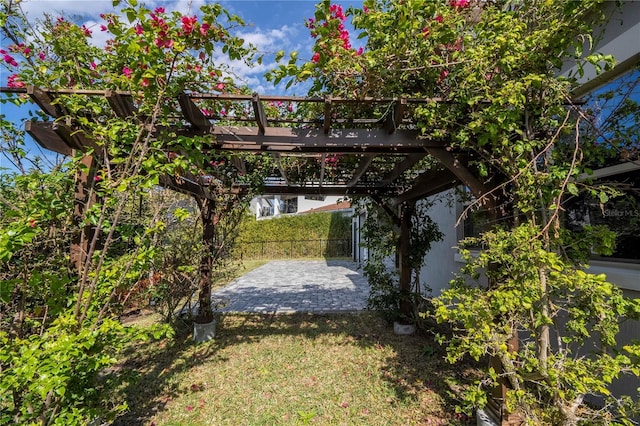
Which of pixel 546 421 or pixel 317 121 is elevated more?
pixel 317 121

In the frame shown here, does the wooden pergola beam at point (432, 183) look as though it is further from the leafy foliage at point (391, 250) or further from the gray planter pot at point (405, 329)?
the gray planter pot at point (405, 329)

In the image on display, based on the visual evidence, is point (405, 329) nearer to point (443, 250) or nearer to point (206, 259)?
point (443, 250)

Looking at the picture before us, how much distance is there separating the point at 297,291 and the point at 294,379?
560 centimetres

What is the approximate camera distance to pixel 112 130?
2391 millimetres

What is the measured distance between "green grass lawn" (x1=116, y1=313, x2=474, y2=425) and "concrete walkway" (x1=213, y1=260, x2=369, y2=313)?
1.65 m

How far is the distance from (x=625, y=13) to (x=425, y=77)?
2170mm

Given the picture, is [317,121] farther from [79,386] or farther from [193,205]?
[193,205]

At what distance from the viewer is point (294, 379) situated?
4.16 meters

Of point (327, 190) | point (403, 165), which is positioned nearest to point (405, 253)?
point (327, 190)

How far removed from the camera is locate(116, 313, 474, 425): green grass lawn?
11.0 feet

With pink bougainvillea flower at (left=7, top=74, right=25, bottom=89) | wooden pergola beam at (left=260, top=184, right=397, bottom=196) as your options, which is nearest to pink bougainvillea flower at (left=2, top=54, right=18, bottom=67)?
pink bougainvillea flower at (left=7, top=74, right=25, bottom=89)

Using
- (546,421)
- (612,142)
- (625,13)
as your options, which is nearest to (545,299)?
(546,421)

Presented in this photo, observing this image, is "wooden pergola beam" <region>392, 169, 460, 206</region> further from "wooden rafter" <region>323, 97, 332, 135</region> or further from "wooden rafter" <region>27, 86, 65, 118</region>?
"wooden rafter" <region>27, 86, 65, 118</region>

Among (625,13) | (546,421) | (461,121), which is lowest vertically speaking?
(546,421)
